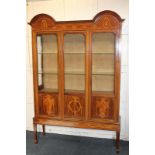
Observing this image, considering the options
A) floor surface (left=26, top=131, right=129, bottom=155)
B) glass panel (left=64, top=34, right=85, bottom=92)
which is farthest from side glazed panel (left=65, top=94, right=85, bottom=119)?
floor surface (left=26, top=131, right=129, bottom=155)

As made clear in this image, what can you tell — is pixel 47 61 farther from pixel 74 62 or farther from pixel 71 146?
pixel 71 146

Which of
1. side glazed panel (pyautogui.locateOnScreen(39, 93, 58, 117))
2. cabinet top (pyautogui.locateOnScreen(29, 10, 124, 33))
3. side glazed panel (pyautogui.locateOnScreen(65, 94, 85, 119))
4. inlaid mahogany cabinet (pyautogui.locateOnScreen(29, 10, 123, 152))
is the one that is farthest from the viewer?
side glazed panel (pyautogui.locateOnScreen(39, 93, 58, 117))

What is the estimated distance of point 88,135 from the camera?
3521 mm

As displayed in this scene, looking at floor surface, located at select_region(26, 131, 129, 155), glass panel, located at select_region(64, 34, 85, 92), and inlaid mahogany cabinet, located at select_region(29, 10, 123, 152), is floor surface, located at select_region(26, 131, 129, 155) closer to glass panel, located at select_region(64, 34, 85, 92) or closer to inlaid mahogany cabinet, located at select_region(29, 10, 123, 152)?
inlaid mahogany cabinet, located at select_region(29, 10, 123, 152)

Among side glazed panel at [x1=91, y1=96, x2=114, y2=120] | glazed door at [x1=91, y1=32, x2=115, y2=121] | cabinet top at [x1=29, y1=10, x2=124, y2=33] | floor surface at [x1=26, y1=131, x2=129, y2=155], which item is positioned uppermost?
cabinet top at [x1=29, y1=10, x2=124, y2=33]

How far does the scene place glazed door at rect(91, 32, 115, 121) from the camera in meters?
2.97

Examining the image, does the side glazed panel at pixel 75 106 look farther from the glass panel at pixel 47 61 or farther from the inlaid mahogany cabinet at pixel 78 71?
the glass panel at pixel 47 61

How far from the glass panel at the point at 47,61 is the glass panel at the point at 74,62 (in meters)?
0.19

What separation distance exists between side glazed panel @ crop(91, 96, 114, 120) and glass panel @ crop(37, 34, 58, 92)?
2.42ft

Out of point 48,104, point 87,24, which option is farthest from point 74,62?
point 48,104

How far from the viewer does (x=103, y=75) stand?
3104 millimetres

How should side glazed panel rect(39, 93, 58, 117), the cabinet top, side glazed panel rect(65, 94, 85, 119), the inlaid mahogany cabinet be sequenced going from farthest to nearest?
side glazed panel rect(39, 93, 58, 117) < side glazed panel rect(65, 94, 85, 119) < the inlaid mahogany cabinet < the cabinet top
